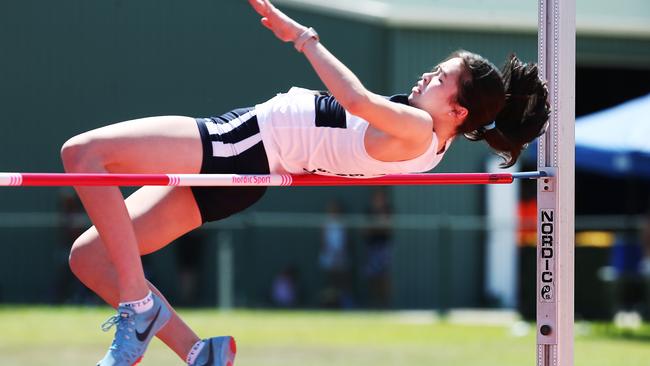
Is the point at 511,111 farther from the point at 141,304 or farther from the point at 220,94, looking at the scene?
the point at 220,94

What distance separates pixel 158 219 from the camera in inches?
188

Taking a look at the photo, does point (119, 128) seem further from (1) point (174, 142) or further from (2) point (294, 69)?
(2) point (294, 69)

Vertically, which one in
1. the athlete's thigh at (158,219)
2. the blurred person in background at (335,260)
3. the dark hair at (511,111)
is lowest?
the blurred person in background at (335,260)

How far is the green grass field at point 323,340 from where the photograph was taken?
10516 mm

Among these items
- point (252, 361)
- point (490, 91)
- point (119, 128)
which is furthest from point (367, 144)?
point (252, 361)

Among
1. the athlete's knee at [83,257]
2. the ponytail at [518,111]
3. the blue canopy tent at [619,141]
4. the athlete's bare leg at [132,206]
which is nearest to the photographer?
the athlete's bare leg at [132,206]

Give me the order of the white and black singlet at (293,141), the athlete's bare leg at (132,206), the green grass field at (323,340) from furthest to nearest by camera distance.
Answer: the green grass field at (323,340)
the white and black singlet at (293,141)
the athlete's bare leg at (132,206)

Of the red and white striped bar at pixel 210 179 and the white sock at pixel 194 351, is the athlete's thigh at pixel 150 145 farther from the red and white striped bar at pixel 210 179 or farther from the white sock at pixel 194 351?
the white sock at pixel 194 351

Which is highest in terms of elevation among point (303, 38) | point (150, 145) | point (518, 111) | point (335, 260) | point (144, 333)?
point (303, 38)

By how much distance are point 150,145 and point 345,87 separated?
806 millimetres

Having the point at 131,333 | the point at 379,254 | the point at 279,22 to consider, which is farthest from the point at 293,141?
the point at 379,254

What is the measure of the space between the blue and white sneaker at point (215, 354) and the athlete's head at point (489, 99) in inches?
45.5

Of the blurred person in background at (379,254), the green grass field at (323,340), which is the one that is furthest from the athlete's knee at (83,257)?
the blurred person in background at (379,254)

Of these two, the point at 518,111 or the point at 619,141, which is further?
the point at 619,141
